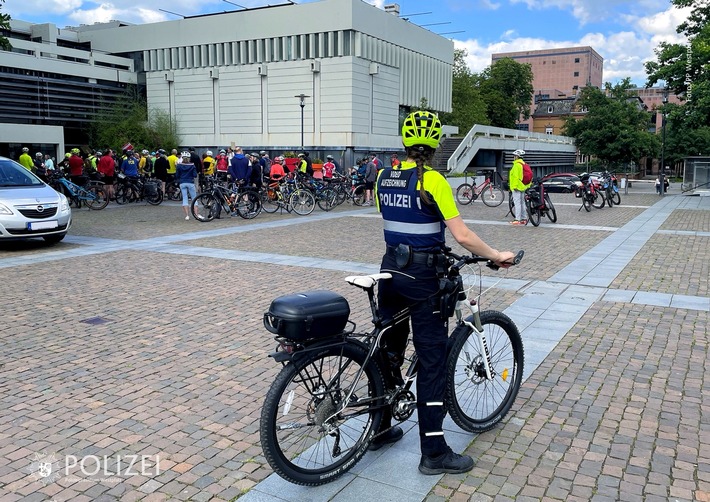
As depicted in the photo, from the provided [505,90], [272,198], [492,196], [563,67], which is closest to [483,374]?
[272,198]

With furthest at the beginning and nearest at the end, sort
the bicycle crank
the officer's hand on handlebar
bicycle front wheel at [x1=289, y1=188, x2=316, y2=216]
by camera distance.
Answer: bicycle front wheel at [x1=289, y1=188, x2=316, y2=216], the bicycle crank, the officer's hand on handlebar

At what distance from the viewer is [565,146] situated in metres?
74.9

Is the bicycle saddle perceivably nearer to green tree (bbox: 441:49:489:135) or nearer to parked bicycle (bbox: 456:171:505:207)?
parked bicycle (bbox: 456:171:505:207)

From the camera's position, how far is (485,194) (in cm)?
2322

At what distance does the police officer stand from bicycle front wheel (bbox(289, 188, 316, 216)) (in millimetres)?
15599

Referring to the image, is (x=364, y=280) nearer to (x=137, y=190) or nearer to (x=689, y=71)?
(x=137, y=190)

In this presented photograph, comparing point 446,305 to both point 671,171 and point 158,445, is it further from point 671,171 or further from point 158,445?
point 671,171

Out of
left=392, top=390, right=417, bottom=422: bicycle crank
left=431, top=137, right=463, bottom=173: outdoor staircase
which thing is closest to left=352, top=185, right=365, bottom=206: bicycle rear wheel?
left=392, top=390, right=417, bottom=422: bicycle crank

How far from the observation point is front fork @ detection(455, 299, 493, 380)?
12.8 ft

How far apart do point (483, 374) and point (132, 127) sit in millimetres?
43359

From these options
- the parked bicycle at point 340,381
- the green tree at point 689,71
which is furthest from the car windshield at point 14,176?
the green tree at point 689,71

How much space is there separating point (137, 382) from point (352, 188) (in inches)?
730

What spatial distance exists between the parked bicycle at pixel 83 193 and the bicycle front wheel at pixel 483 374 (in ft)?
58.7

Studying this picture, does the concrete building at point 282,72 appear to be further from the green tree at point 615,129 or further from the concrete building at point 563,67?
the concrete building at point 563,67
